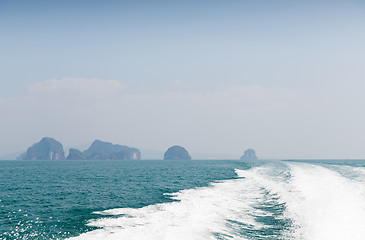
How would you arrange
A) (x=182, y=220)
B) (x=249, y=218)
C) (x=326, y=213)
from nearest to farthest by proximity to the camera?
1. (x=326, y=213)
2. (x=182, y=220)
3. (x=249, y=218)

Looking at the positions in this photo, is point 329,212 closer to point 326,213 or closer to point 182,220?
point 326,213

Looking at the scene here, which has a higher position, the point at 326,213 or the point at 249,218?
the point at 326,213

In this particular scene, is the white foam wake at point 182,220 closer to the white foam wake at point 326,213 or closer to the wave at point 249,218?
the wave at point 249,218

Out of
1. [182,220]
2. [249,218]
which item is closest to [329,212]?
[249,218]

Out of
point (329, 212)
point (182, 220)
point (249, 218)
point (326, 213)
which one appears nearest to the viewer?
point (326, 213)

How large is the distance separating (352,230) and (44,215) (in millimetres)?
20167

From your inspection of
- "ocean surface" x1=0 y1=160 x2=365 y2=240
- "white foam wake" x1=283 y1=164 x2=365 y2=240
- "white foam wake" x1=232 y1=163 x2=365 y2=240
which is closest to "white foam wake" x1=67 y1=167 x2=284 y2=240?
"ocean surface" x1=0 y1=160 x2=365 y2=240

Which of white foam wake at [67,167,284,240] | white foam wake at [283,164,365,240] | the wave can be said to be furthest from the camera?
white foam wake at [67,167,284,240]

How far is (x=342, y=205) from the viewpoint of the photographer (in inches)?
711

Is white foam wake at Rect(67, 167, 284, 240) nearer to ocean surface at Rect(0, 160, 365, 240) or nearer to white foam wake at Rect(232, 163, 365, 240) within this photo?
ocean surface at Rect(0, 160, 365, 240)

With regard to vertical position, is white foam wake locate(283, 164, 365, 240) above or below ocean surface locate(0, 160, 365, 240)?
above

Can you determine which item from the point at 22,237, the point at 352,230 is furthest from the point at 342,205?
the point at 22,237

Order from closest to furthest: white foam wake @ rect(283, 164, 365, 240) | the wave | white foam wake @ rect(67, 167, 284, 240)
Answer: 1. white foam wake @ rect(283, 164, 365, 240)
2. the wave
3. white foam wake @ rect(67, 167, 284, 240)

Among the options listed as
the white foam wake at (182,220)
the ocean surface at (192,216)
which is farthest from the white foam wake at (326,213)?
the white foam wake at (182,220)
